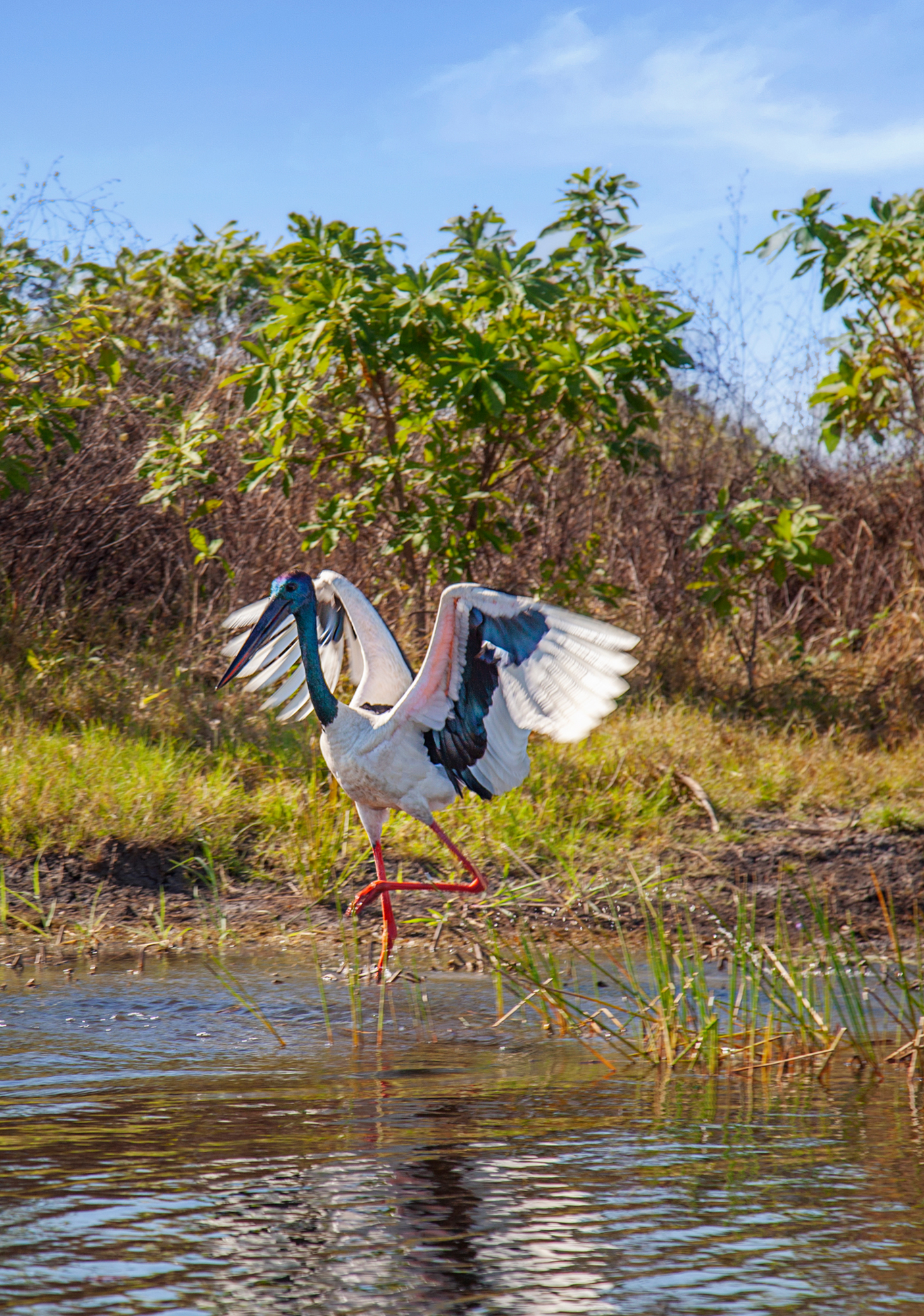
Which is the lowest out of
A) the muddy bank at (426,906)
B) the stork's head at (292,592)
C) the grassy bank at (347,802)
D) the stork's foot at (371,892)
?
the muddy bank at (426,906)

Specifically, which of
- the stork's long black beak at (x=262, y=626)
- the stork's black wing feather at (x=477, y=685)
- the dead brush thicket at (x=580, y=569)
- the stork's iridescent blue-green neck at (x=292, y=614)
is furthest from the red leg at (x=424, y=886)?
the dead brush thicket at (x=580, y=569)

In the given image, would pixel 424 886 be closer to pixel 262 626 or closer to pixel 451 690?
pixel 451 690

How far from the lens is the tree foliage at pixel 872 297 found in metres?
7.05

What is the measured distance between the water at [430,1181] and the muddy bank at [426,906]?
38.5 inches

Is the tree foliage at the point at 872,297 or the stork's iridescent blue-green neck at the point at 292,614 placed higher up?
the tree foliage at the point at 872,297

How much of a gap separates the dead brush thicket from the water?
12.9 feet

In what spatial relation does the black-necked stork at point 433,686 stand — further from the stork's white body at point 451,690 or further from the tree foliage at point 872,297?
the tree foliage at point 872,297

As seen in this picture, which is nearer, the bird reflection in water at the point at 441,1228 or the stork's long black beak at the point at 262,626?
the bird reflection in water at the point at 441,1228

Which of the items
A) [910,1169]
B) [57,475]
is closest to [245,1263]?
[910,1169]

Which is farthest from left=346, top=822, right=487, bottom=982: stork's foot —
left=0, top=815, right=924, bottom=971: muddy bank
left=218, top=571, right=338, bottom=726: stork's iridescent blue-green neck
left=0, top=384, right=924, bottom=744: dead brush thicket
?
left=0, top=384, right=924, bottom=744: dead brush thicket

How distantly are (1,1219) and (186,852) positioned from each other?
122 inches

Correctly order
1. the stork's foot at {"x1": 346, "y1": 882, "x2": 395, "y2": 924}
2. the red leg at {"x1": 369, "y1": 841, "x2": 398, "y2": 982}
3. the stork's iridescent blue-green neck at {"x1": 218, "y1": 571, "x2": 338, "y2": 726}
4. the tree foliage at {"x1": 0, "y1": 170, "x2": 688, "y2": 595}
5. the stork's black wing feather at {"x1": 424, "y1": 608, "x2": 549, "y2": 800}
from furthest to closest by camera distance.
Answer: the tree foliage at {"x1": 0, "y1": 170, "x2": 688, "y2": 595} < the stork's iridescent blue-green neck at {"x1": 218, "y1": 571, "x2": 338, "y2": 726} < the stork's foot at {"x1": 346, "y1": 882, "x2": 395, "y2": 924} < the red leg at {"x1": 369, "y1": 841, "x2": 398, "y2": 982} < the stork's black wing feather at {"x1": 424, "y1": 608, "x2": 549, "y2": 800}

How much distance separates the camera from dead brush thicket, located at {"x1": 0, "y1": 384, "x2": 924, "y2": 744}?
7.55 m

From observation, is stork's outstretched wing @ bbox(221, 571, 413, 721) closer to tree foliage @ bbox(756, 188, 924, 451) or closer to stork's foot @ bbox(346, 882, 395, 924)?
stork's foot @ bbox(346, 882, 395, 924)
